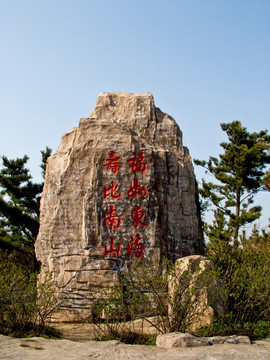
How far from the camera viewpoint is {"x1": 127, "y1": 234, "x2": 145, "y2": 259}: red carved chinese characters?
6.19 meters

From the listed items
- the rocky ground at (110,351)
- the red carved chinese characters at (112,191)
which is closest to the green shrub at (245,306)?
the rocky ground at (110,351)

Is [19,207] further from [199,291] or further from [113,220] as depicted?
[199,291]

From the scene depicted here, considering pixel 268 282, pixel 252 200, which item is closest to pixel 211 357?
pixel 268 282

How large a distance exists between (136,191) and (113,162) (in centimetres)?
63

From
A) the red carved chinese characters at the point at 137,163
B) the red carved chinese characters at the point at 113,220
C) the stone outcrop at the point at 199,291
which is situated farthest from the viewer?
the red carved chinese characters at the point at 137,163

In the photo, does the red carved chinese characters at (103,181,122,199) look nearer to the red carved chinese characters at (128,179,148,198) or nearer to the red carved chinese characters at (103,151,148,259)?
the red carved chinese characters at (103,151,148,259)

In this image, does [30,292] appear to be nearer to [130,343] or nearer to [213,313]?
[130,343]

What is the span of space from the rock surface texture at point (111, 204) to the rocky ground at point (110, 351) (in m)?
1.71

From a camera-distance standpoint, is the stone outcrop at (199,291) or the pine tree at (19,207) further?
the pine tree at (19,207)

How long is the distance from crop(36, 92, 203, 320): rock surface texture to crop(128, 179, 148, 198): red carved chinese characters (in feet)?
A: 0.06

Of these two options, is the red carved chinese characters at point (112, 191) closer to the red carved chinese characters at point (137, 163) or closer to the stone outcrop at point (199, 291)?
the red carved chinese characters at point (137, 163)

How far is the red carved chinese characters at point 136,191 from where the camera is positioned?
642 cm

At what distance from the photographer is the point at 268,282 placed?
541 centimetres

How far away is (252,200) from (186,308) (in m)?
7.56
